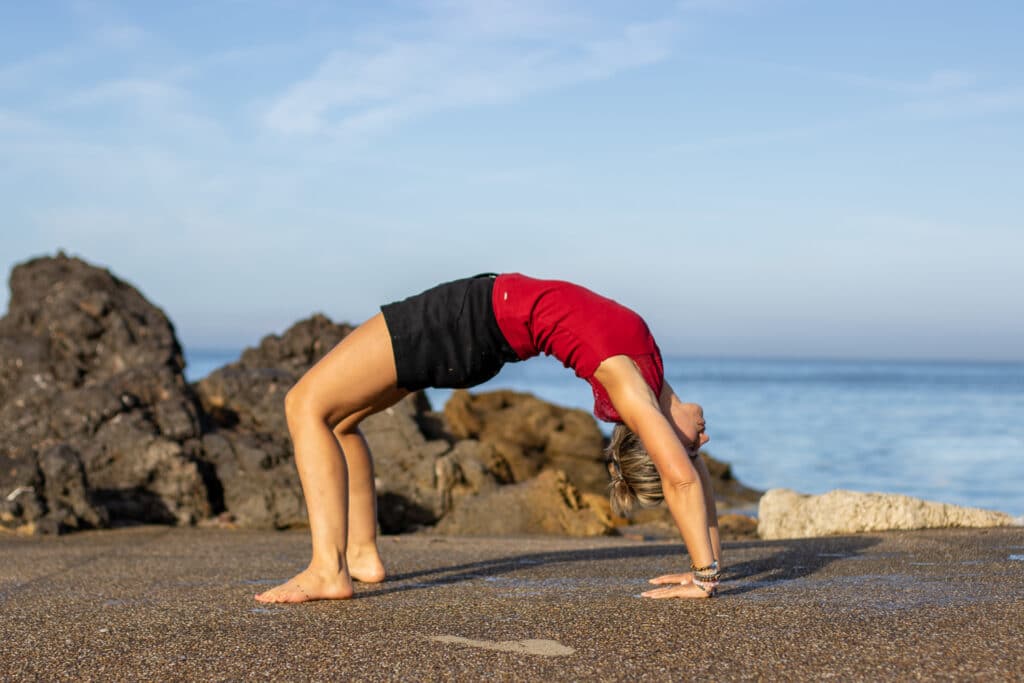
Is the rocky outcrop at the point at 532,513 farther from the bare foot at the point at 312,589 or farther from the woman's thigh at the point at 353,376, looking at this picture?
the woman's thigh at the point at 353,376

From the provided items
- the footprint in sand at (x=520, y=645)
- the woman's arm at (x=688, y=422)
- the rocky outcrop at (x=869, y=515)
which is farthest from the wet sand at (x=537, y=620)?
the rocky outcrop at (x=869, y=515)

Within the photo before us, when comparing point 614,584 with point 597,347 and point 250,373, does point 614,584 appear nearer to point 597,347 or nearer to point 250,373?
point 597,347

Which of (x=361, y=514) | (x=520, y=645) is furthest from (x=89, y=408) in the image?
(x=520, y=645)

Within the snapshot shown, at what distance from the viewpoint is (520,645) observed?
3.56m

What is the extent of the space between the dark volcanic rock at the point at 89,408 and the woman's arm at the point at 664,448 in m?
6.06

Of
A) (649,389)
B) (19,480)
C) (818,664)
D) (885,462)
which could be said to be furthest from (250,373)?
(885,462)

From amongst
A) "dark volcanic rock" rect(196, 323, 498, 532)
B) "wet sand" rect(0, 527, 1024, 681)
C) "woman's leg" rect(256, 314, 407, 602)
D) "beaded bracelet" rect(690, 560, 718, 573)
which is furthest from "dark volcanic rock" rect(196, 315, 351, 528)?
"beaded bracelet" rect(690, 560, 718, 573)

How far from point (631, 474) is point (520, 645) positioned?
124cm

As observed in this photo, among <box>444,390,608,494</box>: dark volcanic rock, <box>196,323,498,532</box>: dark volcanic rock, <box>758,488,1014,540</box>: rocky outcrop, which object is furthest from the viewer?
<box>444,390,608,494</box>: dark volcanic rock

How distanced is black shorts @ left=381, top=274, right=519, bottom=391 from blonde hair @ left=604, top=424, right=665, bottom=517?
1.99ft

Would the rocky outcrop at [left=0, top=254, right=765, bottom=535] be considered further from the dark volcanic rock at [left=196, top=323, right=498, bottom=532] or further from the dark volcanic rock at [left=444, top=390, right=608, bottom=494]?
the dark volcanic rock at [left=444, top=390, right=608, bottom=494]

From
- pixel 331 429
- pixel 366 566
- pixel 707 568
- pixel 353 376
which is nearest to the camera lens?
pixel 707 568

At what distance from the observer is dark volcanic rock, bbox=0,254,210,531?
29.5 feet

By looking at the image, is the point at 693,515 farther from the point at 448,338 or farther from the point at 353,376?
the point at 353,376
